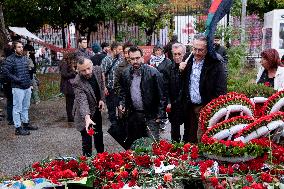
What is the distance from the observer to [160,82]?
6.48 m

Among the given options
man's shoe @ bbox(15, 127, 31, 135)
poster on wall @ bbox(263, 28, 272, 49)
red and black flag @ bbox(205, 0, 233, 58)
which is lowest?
man's shoe @ bbox(15, 127, 31, 135)

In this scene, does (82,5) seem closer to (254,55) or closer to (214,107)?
(254,55)

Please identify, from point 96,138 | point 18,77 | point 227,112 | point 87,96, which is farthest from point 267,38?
point 227,112

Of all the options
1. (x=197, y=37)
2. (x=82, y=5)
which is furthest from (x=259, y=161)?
(x=82, y=5)

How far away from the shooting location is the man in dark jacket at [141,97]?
637 centimetres

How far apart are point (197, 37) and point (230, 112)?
1477 millimetres

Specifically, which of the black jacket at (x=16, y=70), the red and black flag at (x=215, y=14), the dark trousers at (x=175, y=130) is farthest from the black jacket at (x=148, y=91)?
A: the black jacket at (x=16, y=70)

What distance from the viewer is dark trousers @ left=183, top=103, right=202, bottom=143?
6.16 metres

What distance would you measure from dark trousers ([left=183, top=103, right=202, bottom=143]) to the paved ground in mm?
1875

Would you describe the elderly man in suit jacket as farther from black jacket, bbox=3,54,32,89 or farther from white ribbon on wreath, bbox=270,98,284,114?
black jacket, bbox=3,54,32,89

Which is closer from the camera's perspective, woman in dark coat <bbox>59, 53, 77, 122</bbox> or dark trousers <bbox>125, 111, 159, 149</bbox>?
dark trousers <bbox>125, 111, 159, 149</bbox>

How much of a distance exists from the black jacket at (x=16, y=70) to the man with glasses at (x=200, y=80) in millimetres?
4308

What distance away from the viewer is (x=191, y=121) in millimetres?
6309

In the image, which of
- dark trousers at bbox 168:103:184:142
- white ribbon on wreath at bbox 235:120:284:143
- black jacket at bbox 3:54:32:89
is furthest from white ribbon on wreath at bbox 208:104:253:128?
black jacket at bbox 3:54:32:89
